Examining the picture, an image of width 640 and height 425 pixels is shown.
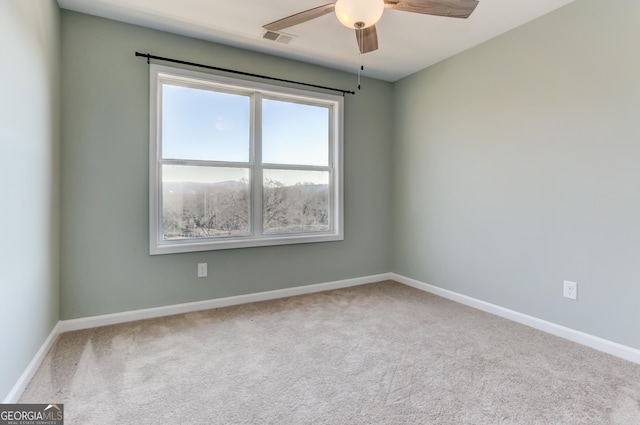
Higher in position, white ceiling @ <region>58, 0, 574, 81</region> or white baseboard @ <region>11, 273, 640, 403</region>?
white ceiling @ <region>58, 0, 574, 81</region>

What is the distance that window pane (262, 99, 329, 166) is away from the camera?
345 centimetres

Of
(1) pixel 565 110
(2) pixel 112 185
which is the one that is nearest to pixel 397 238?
(1) pixel 565 110

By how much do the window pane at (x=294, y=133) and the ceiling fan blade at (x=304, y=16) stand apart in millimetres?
1200

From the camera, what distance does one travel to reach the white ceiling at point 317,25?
2.46 meters

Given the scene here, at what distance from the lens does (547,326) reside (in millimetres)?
2586

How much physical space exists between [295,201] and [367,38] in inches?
74.0

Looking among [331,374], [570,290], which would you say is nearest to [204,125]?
[331,374]

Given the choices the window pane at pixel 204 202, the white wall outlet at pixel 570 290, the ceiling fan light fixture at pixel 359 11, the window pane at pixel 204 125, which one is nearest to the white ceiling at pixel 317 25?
the window pane at pixel 204 125

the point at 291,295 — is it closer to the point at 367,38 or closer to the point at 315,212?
the point at 315,212

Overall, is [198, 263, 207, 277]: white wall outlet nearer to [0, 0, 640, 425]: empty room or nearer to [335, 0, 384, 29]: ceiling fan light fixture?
[0, 0, 640, 425]: empty room

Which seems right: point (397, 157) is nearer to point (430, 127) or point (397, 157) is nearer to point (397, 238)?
point (430, 127)

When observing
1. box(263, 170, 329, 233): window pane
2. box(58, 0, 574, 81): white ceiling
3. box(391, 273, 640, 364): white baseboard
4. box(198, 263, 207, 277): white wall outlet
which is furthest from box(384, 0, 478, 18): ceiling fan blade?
box(198, 263, 207, 277): white wall outlet

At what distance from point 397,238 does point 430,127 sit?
144 cm

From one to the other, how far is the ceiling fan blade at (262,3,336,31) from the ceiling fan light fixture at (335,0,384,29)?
100 millimetres
